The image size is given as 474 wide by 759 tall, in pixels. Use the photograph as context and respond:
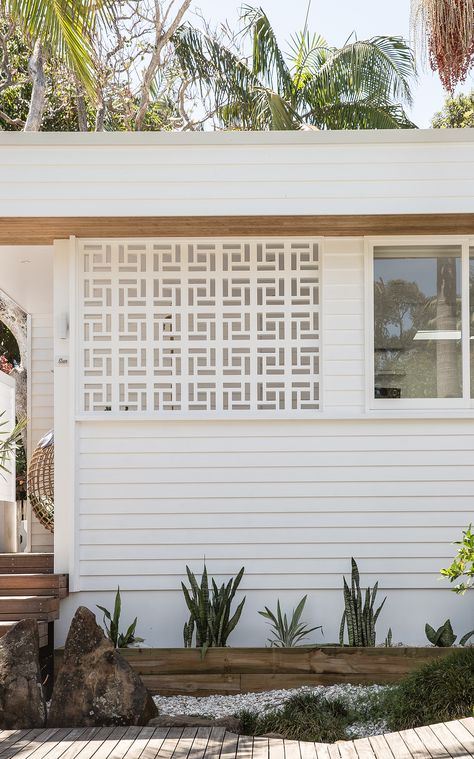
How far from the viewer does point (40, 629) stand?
6859 mm

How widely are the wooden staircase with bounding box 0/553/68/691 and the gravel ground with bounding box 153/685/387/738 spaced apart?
0.90m

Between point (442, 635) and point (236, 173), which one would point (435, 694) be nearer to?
point (442, 635)

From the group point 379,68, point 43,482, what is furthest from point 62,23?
point 379,68

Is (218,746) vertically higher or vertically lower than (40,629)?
lower

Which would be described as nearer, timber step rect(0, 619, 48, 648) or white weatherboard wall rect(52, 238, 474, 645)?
timber step rect(0, 619, 48, 648)

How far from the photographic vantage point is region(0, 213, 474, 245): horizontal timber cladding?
277 inches

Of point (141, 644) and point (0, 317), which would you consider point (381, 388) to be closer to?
point (141, 644)

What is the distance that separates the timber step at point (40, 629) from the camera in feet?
21.8

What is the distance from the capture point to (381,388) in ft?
24.3

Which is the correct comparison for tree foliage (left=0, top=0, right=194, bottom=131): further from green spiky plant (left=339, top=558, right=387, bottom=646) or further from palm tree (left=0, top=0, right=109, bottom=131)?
green spiky plant (left=339, top=558, right=387, bottom=646)

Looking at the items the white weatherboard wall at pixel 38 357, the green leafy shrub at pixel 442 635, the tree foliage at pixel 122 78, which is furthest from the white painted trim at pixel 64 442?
the tree foliage at pixel 122 78

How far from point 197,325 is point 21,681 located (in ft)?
9.59

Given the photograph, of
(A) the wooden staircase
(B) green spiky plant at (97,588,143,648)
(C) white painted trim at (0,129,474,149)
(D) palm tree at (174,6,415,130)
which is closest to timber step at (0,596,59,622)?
(A) the wooden staircase

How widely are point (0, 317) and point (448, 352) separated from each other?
9.82 m
